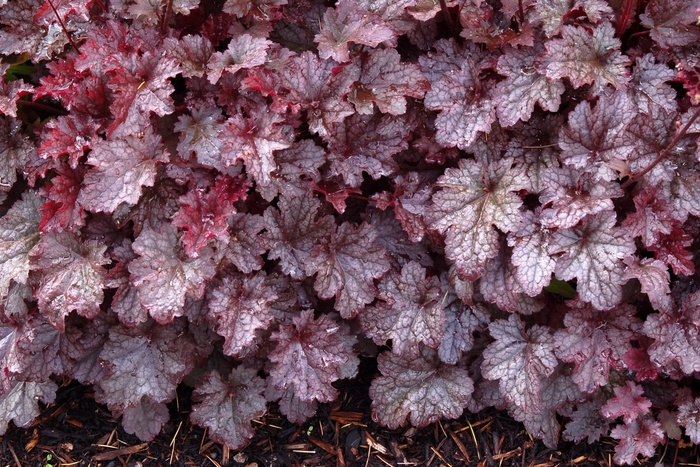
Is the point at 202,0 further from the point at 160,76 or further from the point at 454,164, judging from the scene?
the point at 454,164

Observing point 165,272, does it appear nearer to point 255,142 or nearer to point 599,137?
point 255,142

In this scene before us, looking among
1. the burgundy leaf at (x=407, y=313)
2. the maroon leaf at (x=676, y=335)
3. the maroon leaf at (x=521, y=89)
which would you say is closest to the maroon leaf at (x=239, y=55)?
the maroon leaf at (x=521, y=89)

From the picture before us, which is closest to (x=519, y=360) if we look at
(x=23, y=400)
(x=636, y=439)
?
(x=636, y=439)

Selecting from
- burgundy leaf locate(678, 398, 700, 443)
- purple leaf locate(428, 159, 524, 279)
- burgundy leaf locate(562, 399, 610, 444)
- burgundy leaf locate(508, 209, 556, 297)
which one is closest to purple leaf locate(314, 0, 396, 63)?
purple leaf locate(428, 159, 524, 279)

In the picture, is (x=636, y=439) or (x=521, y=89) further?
(x=636, y=439)

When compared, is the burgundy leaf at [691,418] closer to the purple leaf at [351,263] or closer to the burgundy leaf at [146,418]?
the purple leaf at [351,263]

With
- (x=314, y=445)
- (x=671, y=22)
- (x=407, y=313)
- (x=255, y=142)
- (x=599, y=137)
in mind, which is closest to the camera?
(x=255, y=142)
